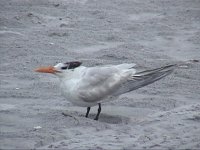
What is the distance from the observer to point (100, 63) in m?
8.85

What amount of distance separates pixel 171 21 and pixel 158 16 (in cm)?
40

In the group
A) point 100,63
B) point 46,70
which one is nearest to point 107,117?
point 46,70

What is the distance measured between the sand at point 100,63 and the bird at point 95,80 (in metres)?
0.22

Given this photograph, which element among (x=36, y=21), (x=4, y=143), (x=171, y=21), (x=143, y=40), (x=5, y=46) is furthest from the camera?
(x=171, y=21)

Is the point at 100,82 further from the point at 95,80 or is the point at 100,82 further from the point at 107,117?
the point at 107,117

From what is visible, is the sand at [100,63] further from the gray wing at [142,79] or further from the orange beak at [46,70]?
the orange beak at [46,70]

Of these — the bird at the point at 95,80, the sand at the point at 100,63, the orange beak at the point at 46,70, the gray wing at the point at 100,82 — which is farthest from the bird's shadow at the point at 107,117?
the orange beak at the point at 46,70

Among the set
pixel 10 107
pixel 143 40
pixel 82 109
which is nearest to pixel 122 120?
pixel 82 109

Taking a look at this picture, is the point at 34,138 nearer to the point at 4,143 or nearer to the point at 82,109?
the point at 4,143

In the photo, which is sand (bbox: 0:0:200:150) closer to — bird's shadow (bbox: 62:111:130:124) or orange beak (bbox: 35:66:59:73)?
bird's shadow (bbox: 62:111:130:124)

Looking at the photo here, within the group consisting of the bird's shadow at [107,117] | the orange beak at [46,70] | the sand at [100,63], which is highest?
the orange beak at [46,70]

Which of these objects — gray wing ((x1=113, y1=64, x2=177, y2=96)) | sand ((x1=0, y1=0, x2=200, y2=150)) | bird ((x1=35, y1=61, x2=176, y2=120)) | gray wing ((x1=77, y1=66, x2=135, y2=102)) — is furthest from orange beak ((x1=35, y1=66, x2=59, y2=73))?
gray wing ((x1=113, y1=64, x2=177, y2=96))

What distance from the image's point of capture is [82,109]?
7219 millimetres

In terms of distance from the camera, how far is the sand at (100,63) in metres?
6.02
